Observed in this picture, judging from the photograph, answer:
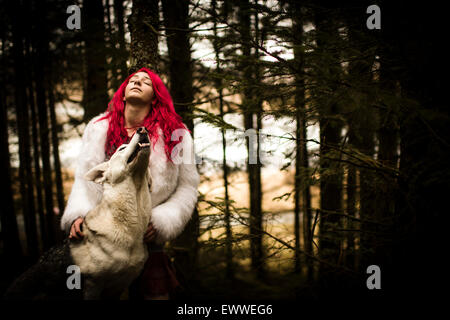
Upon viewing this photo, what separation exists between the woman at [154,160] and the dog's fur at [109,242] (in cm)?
20

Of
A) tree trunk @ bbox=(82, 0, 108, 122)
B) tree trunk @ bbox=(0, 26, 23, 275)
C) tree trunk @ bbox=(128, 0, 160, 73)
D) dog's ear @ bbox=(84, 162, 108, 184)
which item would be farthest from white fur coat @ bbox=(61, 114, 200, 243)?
tree trunk @ bbox=(0, 26, 23, 275)

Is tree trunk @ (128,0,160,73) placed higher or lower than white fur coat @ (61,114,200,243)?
higher

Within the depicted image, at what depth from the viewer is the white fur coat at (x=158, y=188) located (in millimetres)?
2137

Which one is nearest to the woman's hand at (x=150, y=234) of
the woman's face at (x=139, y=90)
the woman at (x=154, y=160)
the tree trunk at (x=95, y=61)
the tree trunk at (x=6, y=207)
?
the woman at (x=154, y=160)

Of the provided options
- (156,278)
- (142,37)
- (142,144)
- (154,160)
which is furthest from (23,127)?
(142,144)

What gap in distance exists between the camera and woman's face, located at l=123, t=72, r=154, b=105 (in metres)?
2.21

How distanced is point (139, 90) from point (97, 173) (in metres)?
0.77

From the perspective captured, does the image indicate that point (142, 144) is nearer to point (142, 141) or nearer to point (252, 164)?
point (142, 141)

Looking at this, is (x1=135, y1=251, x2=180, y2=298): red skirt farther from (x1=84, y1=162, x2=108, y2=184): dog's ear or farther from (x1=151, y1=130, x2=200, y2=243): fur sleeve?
(x1=84, y1=162, x2=108, y2=184): dog's ear

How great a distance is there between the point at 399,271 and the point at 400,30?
1937 mm

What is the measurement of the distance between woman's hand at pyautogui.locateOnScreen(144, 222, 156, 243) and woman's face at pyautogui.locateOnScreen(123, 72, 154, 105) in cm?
105
